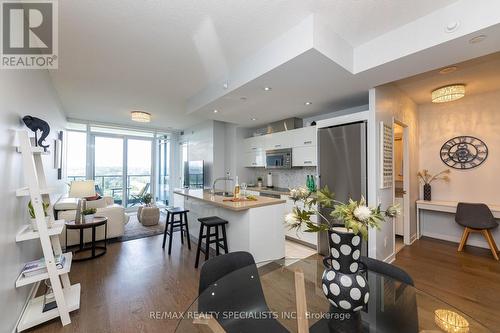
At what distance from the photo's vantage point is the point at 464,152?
12.4 feet

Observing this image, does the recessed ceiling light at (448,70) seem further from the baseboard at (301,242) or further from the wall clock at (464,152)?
the baseboard at (301,242)

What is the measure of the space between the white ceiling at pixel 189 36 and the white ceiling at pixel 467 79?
2.65 feet

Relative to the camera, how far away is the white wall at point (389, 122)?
286 cm

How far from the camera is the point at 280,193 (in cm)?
420

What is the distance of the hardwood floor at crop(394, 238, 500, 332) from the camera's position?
2096 millimetres

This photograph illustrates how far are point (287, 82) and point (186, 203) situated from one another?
3.10m

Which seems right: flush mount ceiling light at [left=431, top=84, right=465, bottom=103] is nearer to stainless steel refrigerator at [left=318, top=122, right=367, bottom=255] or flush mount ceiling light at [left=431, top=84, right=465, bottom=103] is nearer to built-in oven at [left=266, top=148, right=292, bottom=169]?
stainless steel refrigerator at [left=318, top=122, right=367, bottom=255]

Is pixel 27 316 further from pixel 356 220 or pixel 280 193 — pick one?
pixel 280 193

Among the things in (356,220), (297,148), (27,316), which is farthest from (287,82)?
(27,316)

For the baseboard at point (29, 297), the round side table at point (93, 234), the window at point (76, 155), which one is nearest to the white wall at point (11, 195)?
the baseboard at point (29, 297)

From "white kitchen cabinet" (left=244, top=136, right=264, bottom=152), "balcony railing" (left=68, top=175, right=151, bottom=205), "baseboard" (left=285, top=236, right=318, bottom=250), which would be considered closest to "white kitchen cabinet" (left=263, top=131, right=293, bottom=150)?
"white kitchen cabinet" (left=244, top=136, right=264, bottom=152)

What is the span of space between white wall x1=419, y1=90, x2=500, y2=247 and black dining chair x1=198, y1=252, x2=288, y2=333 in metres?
4.40

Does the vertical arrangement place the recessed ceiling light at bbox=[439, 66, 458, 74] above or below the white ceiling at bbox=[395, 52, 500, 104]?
below

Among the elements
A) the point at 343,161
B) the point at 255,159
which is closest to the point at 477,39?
the point at 343,161
